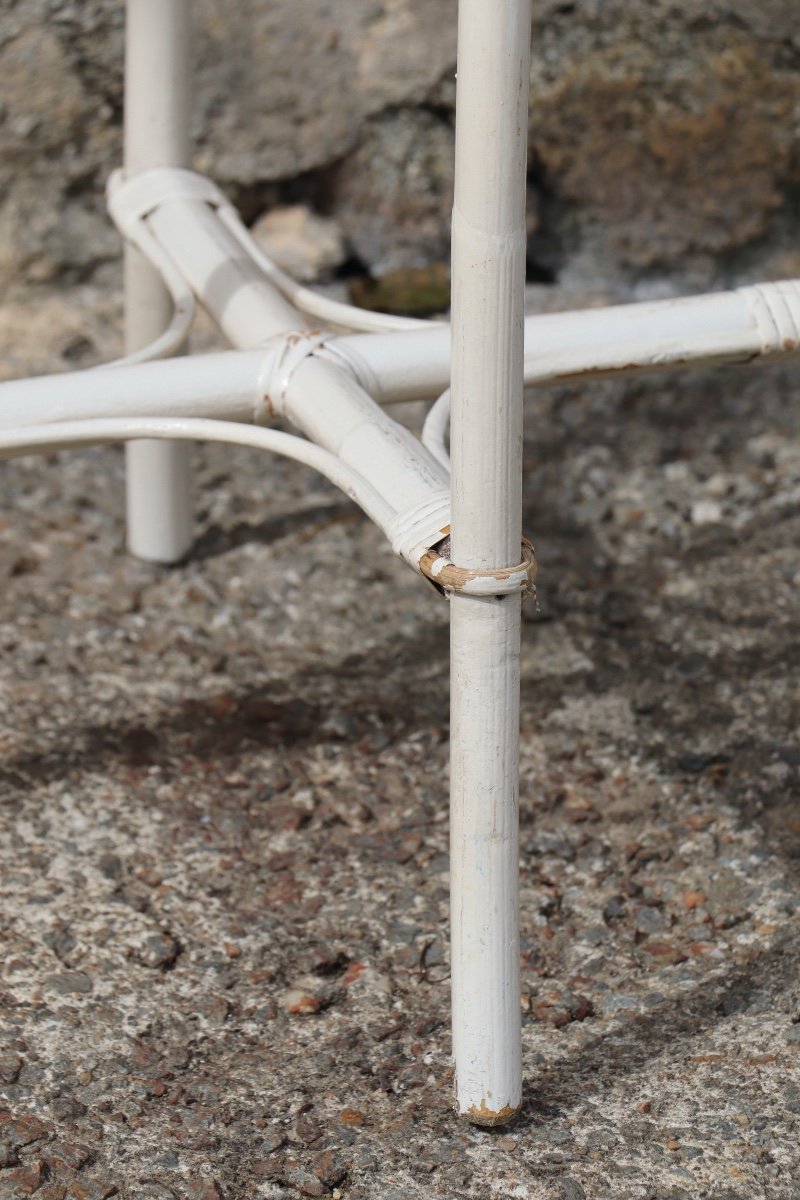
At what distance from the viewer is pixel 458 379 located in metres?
0.75

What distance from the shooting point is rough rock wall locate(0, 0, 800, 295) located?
1.73 metres

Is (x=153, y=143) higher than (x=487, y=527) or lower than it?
higher

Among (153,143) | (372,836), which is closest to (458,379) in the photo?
(372,836)

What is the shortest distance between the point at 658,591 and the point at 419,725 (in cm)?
32

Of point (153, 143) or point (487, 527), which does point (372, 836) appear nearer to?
point (487, 527)

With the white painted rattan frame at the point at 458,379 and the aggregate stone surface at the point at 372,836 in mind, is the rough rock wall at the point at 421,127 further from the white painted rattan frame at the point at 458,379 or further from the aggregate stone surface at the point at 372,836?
the white painted rattan frame at the point at 458,379

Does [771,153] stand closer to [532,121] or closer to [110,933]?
[532,121]

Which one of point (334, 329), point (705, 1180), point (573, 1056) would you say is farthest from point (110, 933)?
point (334, 329)

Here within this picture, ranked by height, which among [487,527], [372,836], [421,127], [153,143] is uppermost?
[421,127]

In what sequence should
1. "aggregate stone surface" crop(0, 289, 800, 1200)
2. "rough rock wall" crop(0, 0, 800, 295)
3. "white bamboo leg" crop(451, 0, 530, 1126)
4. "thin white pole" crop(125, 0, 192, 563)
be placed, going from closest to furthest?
1. "white bamboo leg" crop(451, 0, 530, 1126)
2. "aggregate stone surface" crop(0, 289, 800, 1200)
3. "thin white pole" crop(125, 0, 192, 563)
4. "rough rock wall" crop(0, 0, 800, 295)

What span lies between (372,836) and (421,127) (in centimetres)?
100

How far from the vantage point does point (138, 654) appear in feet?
4.46

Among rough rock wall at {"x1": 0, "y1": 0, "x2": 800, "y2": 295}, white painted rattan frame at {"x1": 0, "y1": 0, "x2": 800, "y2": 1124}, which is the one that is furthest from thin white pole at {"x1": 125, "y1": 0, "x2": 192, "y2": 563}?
rough rock wall at {"x1": 0, "y1": 0, "x2": 800, "y2": 295}

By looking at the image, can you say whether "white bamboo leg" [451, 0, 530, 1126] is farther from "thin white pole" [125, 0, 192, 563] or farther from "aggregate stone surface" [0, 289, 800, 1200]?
"thin white pole" [125, 0, 192, 563]
